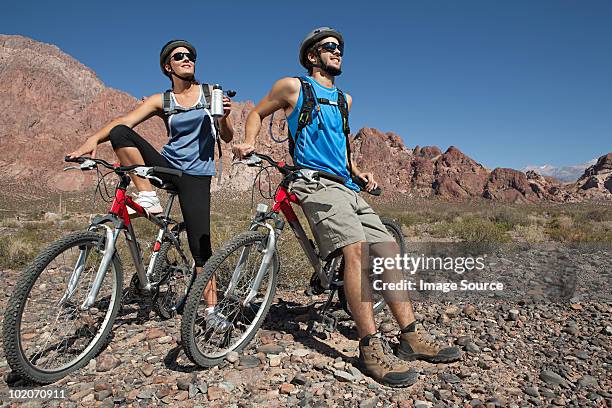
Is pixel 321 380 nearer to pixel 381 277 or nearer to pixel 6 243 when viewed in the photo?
pixel 381 277

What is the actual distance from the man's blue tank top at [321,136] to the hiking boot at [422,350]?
4.41 ft

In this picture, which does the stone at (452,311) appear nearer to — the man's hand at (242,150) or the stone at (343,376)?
the stone at (343,376)

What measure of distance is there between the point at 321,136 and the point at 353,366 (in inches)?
70.4

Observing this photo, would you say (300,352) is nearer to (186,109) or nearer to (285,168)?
(285,168)

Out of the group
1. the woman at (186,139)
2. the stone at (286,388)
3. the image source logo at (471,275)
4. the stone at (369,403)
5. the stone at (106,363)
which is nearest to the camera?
the stone at (369,403)

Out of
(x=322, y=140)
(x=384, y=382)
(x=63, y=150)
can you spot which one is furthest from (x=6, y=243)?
(x=63, y=150)

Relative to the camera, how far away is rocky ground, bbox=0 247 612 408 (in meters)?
2.55

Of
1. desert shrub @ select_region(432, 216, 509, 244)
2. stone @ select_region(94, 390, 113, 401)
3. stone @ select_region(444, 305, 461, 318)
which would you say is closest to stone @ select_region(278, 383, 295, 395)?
stone @ select_region(94, 390, 113, 401)

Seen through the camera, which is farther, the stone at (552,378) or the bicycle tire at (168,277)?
the bicycle tire at (168,277)

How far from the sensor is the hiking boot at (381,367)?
2695mm

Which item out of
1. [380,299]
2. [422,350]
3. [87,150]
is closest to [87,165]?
[87,150]

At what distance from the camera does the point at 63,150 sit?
102m

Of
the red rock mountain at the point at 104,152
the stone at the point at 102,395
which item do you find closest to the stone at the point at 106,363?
the stone at the point at 102,395

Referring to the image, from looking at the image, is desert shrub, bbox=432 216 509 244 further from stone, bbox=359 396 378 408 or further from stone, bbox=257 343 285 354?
stone, bbox=359 396 378 408
